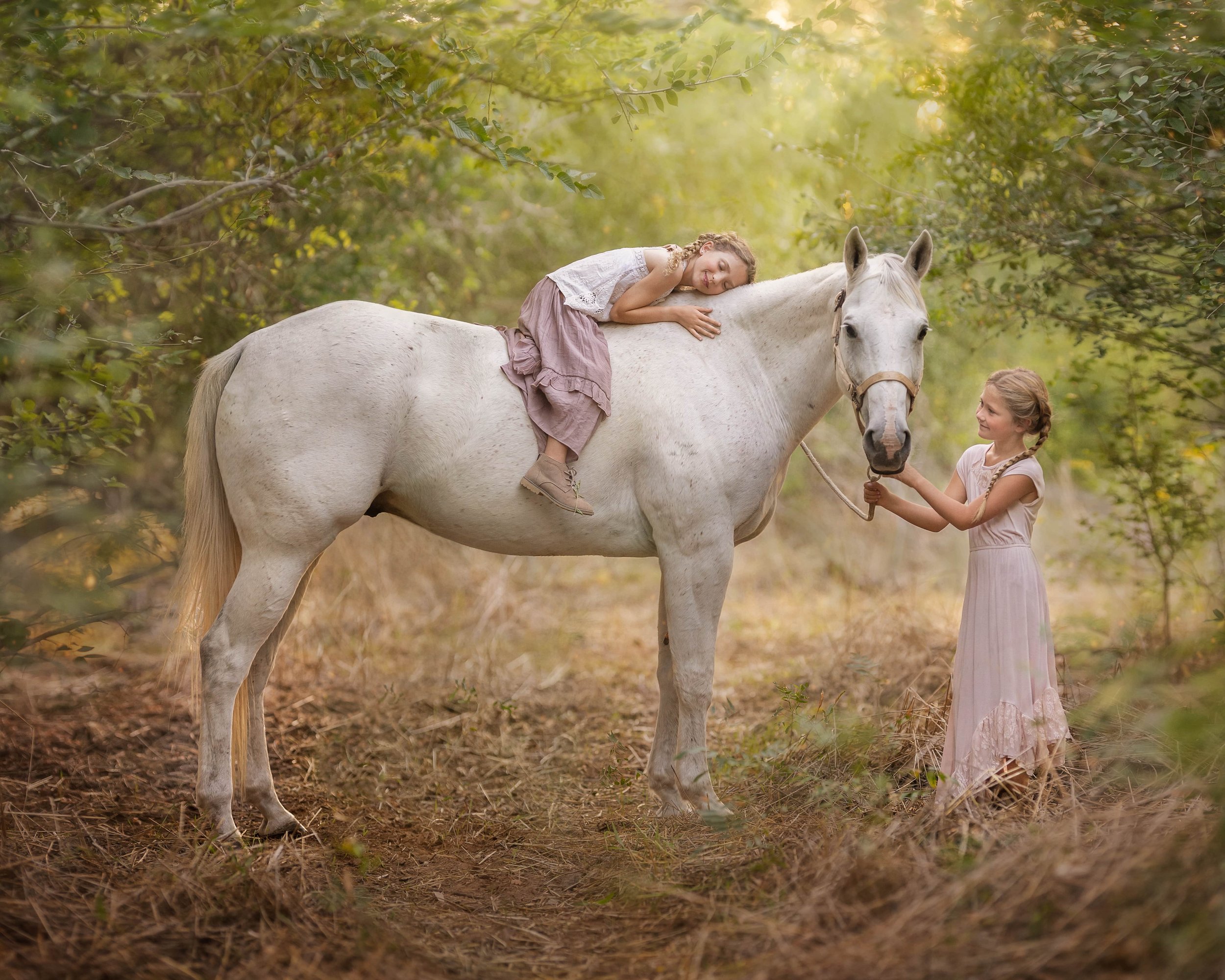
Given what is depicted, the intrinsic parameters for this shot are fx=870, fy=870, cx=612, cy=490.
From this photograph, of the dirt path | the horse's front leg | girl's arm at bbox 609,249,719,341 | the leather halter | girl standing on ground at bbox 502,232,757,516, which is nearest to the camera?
the dirt path

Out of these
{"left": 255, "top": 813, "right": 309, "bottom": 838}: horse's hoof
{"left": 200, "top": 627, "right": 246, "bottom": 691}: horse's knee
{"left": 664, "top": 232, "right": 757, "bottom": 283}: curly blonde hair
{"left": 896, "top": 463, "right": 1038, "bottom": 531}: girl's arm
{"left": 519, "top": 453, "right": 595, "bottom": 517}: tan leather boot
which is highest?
{"left": 664, "top": 232, "right": 757, "bottom": 283}: curly blonde hair

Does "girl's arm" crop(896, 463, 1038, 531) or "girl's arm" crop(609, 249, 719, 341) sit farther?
"girl's arm" crop(609, 249, 719, 341)

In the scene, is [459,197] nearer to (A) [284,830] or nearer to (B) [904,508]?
(B) [904,508]

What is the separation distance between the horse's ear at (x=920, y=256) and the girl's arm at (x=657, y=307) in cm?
81

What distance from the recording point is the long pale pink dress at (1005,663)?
3.24 m

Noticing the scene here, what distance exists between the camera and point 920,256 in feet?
11.1

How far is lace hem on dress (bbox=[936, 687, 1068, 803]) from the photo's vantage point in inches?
127

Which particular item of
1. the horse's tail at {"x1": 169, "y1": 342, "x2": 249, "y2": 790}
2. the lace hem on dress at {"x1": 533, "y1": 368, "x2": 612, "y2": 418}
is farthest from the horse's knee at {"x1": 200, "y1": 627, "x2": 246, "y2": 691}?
the lace hem on dress at {"x1": 533, "y1": 368, "x2": 612, "y2": 418}

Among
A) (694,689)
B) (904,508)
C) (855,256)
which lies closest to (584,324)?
(855,256)

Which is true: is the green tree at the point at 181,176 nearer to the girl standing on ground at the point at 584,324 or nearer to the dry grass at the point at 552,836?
the girl standing on ground at the point at 584,324

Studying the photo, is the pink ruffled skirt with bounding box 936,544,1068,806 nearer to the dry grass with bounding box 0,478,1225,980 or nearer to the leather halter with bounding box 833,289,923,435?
the dry grass with bounding box 0,478,1225,980

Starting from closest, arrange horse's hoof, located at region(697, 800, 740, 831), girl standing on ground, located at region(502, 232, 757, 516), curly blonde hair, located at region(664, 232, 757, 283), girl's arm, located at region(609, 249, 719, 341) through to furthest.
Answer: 1. horse's hoof, located at region(697, 800, 740, 831)
2. girl standing on ground, located at region(502, 232, 757, 516)
3. girl's arm, located at region(609, 249, 719, 341)
4. curly blonde hair, located at region(664, 232, 757, 283)

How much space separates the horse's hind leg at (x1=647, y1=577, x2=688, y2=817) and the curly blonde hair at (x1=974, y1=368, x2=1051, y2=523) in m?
1.47

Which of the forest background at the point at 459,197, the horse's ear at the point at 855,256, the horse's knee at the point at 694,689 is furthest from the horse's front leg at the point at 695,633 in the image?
the forest background at the point at 459,197
